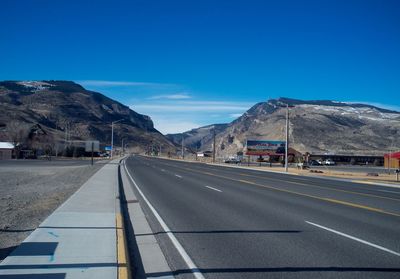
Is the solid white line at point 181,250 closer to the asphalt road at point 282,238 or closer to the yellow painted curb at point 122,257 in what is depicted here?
the asphalt road at point 282,238

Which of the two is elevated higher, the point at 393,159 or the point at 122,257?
the point at 393,159

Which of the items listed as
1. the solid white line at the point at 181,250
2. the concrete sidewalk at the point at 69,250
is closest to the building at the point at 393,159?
the solid white line at the point at 181,250

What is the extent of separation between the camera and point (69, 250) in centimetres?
838

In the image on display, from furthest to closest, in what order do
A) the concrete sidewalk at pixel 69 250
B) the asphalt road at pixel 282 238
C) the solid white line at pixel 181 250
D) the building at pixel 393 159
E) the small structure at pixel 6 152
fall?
the small structure at pixel 6 152 → the building at pixel 393 159 → the asphalt road at pixel 282 238 → the solid white line at pixel 181 250 → the concrete sidewalk at pixel 69 250

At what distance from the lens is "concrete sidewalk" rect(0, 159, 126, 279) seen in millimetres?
6938

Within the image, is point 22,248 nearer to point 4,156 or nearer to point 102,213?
point 102,213

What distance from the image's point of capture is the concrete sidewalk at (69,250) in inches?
273

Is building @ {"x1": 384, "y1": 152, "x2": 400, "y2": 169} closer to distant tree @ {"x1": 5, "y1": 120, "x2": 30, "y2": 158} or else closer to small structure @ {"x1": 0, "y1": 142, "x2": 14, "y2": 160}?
small structure @ {"x1": 0, "y1": 142, "x2": 14, "y2": 160}

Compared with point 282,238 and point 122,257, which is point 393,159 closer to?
point 282,238

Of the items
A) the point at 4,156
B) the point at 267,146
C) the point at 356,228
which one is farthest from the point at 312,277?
the point at 267,146

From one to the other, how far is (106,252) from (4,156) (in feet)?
296

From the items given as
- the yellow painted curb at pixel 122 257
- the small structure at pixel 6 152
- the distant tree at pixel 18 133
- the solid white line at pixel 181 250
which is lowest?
the solid white line at pixel 181 250

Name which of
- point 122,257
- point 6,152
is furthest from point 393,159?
point 122,257

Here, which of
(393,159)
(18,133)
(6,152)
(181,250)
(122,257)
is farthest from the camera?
(18,133)
